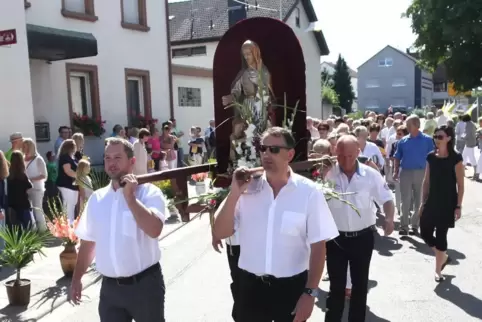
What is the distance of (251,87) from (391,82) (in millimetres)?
69817

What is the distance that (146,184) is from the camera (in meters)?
3.55

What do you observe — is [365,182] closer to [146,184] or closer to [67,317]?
[146,184]

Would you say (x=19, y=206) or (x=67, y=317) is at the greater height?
(x=19, y=206)

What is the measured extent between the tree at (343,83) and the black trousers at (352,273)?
66.5 meters

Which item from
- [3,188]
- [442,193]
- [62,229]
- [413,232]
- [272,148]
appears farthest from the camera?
[413,232]

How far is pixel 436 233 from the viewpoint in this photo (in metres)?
5.93

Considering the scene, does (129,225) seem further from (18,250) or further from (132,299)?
(18,250)

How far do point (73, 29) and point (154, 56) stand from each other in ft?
11.5

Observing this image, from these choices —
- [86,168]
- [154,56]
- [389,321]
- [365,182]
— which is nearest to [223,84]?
[365,182]

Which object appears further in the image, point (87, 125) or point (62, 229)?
point (87, 125)

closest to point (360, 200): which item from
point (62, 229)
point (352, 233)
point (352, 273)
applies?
point (352, 233)

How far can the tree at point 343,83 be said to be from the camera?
69.8m

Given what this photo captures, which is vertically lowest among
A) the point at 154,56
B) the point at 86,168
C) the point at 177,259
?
the point at 177,259

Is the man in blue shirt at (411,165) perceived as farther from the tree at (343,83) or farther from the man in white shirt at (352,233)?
the tree at (343,83)
